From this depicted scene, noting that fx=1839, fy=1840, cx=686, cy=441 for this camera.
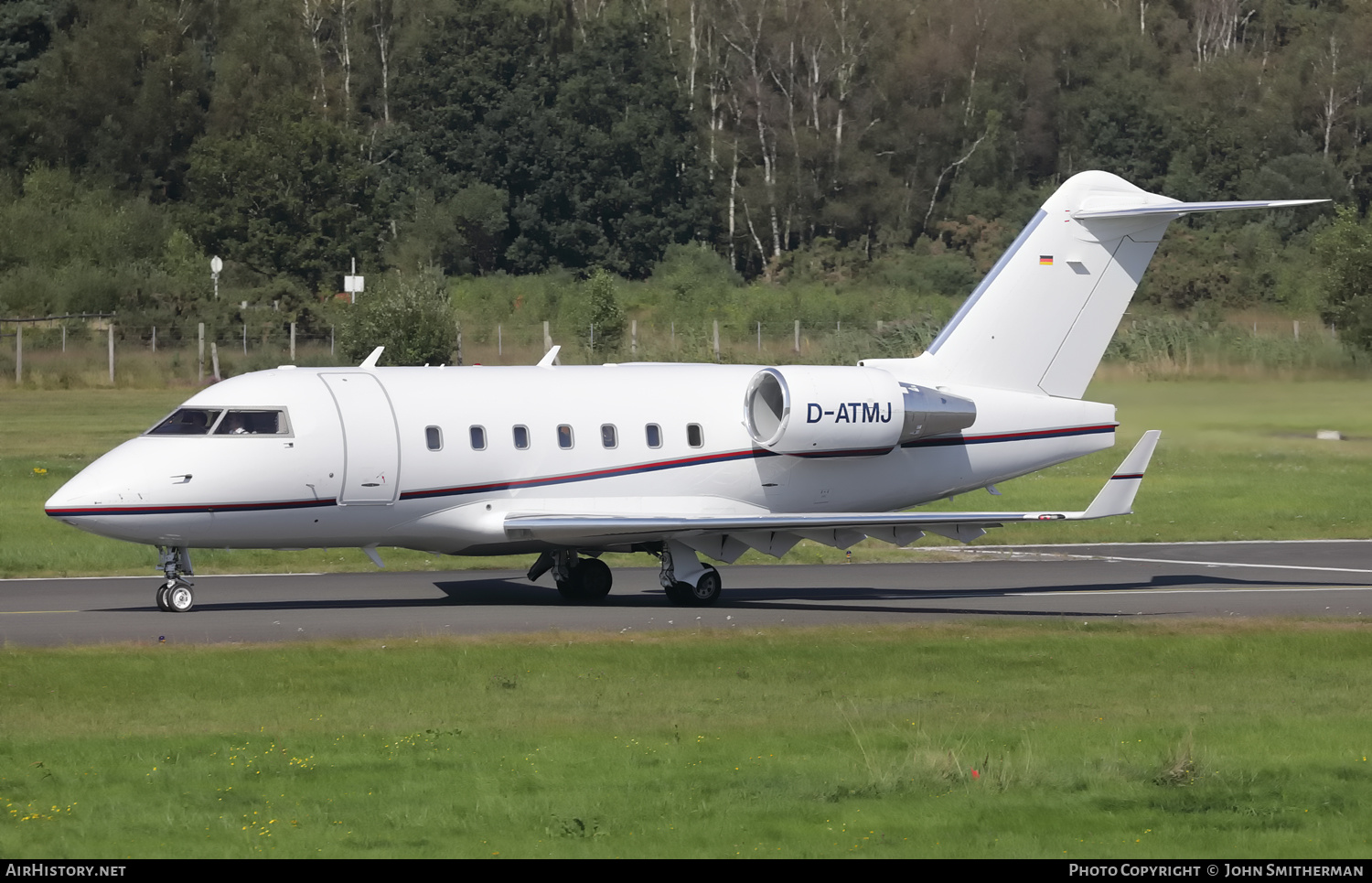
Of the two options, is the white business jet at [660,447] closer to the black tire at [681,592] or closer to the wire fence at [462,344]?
the black tire at [681,592]

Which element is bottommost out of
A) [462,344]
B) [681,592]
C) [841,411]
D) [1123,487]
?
[681,592]

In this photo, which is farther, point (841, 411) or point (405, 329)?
point (405, 329)

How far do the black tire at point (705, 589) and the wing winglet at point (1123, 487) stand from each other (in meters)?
5.16

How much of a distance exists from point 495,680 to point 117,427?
36.9 m

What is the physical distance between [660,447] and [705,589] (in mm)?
2076

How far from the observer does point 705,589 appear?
25.4m

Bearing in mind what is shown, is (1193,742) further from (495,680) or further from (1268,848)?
(495,680)

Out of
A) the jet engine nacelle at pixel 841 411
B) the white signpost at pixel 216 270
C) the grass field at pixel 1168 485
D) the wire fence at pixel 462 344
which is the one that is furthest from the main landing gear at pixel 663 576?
the white signpost at pixel 216 270

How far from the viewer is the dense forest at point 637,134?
90.3m

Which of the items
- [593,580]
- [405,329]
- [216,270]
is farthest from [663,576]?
[216,270]

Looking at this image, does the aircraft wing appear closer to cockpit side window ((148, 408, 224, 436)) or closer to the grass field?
cockpit side window ((148, 408, 224, 436))

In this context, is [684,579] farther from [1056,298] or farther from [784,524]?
[1056,298]

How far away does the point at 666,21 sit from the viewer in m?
113

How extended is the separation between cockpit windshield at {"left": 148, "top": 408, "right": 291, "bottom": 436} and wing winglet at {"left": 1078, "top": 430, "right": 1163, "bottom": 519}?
34.0ft
